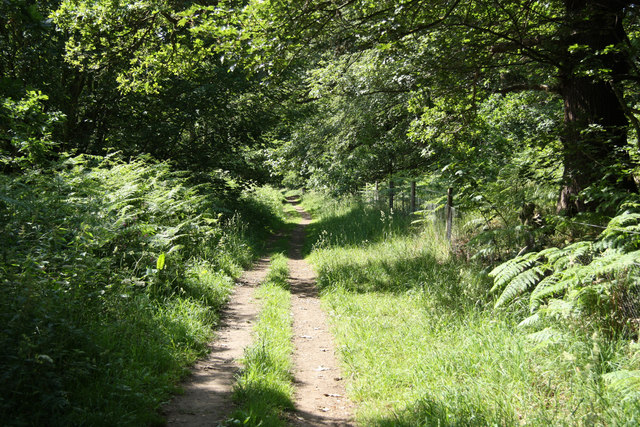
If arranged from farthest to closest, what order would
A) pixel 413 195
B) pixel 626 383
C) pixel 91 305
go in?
pixel 413 195, pixel 91 305, pixel 626 383

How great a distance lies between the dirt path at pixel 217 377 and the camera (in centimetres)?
395

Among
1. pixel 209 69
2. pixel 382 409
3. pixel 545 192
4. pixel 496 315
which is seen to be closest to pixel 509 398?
pixel 382 409

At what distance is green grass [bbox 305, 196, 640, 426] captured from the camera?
10.9ft

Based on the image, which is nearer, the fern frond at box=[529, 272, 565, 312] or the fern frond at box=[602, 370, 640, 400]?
the fern frond at box=[602, 370, 640, 400]

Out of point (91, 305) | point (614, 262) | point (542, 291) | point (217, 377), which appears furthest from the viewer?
point (217, 377)

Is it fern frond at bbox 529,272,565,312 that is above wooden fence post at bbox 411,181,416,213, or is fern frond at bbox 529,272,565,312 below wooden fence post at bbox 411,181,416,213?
below

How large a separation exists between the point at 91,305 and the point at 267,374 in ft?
7.02

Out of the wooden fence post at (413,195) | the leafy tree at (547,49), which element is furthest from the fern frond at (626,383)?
the wooden fence post at (413,195)

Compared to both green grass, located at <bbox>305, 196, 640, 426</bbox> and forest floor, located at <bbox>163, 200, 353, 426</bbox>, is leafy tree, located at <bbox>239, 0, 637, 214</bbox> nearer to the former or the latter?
green grass, located at <bbox>305, 196, 640, 426</bbox>

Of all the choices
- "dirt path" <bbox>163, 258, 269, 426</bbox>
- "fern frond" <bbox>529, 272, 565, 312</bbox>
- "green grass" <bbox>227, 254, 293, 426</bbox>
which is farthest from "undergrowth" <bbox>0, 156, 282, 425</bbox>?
"fern frond" <bbox>529, 272, 565, 312</bbox>

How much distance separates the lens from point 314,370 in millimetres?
5363

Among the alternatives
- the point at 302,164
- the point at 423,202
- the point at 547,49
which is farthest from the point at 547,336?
the point at 302,164

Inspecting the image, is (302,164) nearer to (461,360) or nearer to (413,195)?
(413,195)

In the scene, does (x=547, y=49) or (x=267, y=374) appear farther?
(x=547, y=49)
